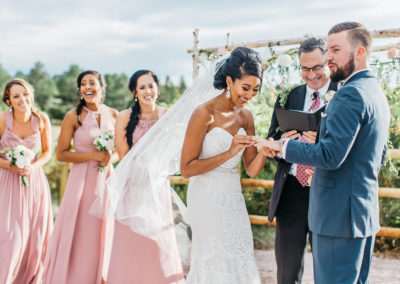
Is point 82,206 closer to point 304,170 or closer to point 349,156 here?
point 304,170

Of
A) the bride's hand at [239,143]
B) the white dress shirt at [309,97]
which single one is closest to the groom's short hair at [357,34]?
the white dress shirt at [309,97]

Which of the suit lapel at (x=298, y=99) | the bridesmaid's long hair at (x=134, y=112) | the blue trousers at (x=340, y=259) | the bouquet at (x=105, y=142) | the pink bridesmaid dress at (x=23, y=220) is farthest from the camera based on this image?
Result: the pink bridesmaid dress at (x=23, y=220)

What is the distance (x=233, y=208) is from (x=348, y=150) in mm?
1169

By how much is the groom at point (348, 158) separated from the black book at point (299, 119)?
0.94 feet

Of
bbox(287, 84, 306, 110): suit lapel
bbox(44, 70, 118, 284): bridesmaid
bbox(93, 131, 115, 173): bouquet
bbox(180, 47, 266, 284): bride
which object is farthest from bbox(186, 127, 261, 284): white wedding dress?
bbox(44, 70, 118, 284): bridesmaid

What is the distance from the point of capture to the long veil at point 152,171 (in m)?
3.54

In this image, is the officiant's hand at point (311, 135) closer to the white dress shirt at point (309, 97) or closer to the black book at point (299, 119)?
the black book at point (299, 119)

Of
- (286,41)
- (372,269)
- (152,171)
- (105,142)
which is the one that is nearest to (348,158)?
(152,171)

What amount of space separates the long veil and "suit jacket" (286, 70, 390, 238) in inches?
49.5

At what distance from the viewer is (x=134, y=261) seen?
12.5 feet

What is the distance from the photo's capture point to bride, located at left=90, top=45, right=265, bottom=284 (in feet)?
10.2

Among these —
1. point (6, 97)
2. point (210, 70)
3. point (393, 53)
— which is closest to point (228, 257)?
point (210, 70)

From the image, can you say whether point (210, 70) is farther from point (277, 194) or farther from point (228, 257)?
point (228, 257)

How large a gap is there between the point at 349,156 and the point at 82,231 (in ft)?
9.99
